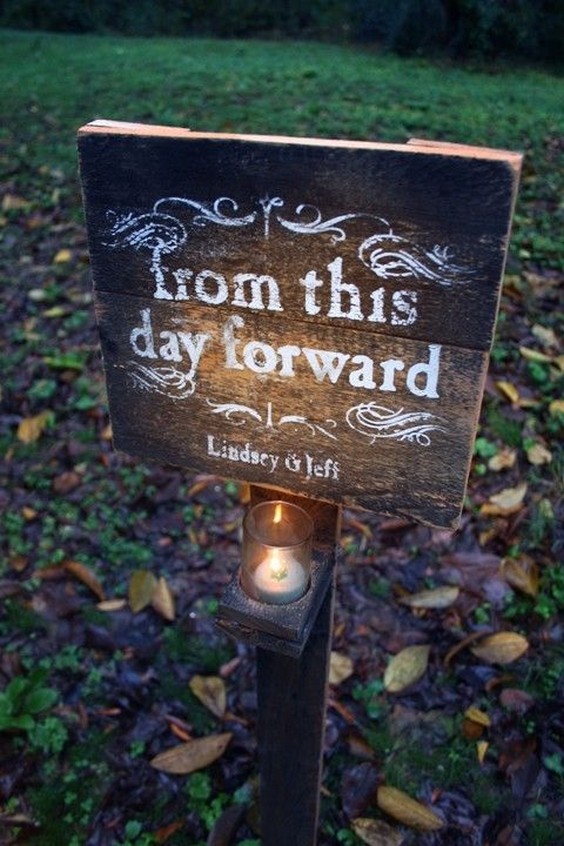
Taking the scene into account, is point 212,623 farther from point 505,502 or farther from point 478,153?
point 478,153

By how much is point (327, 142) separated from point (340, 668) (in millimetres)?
1758

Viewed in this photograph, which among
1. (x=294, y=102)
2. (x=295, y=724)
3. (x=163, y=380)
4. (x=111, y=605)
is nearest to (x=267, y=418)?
(x=163, y=380)

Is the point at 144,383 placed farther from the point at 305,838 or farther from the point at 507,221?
the point at 305,838

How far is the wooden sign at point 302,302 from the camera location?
0.87m

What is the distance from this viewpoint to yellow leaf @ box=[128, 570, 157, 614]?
2416mm

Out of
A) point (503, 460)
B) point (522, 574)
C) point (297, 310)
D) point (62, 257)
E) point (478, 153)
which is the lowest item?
point (522, 574)

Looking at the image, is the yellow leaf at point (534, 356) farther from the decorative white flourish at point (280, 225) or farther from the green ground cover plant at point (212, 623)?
the decorative white flourish at point (280, 225)

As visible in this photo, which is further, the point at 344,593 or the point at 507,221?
the point at 344,593

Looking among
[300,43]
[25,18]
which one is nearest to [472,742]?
[300,43]

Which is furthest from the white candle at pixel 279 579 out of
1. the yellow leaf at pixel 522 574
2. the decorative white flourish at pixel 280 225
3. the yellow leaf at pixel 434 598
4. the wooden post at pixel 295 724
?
the yellow leaf at pixel 522 574

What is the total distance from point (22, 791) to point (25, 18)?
13196 millimetres

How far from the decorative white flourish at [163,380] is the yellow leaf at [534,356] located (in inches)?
92.9

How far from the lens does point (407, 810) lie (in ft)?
6.15

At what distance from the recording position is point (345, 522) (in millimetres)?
2686
